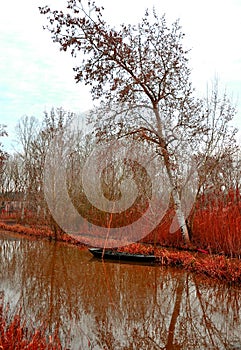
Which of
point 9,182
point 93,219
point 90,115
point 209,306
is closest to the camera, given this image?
point 209,306

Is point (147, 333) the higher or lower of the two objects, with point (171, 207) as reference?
lower

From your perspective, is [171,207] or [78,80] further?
[171,207]

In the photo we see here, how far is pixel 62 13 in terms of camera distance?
9.22m

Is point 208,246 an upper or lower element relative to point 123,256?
upper

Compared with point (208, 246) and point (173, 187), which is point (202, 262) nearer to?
point (208, 246)

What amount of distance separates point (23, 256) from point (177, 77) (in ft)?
22.7

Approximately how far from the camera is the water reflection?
4.53 m

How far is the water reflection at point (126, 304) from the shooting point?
4.53m

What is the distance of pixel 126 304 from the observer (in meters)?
6.03

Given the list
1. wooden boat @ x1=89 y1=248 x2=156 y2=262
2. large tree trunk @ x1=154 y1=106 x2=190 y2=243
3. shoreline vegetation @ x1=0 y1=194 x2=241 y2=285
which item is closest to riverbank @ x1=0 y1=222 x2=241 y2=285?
shoreline vegetation @ x1=0 y1=194 x2=241 y2=285

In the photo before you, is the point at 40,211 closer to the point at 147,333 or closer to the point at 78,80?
the point at 78,80

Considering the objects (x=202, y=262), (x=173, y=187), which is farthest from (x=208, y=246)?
(x=173, y=187)

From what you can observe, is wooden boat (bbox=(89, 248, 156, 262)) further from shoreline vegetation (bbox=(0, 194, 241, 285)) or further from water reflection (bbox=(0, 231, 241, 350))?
water reflection (bbox=(0, 231, 241, 350))

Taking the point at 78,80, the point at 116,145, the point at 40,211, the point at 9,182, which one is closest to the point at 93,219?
the point at 40,211
